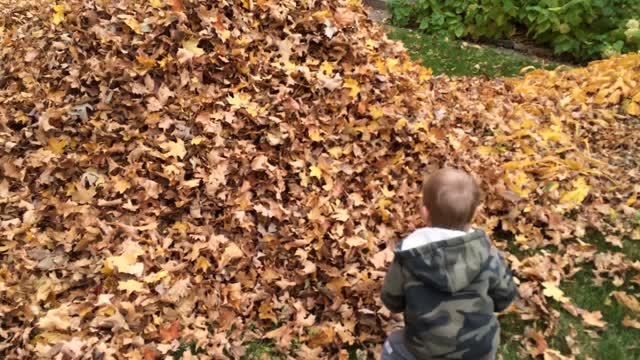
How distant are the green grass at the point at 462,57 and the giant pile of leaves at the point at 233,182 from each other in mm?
2961

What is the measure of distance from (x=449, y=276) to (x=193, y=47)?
2825mm

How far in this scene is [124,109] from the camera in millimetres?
4418

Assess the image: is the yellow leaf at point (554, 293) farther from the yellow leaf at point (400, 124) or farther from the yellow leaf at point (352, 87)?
the yellow leaf at point (352, 87)

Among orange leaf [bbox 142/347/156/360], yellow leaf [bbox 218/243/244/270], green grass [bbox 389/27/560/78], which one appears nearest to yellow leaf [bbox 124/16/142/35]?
yellow leaf [bbox 218/243/244/270]

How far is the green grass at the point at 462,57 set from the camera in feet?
27.1

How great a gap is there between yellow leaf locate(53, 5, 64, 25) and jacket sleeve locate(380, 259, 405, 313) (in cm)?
363

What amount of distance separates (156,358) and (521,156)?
11.1 feet

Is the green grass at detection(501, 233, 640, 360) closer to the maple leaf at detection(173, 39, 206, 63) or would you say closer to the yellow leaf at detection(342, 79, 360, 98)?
the yellow leaf at detection(342, 79, 360, 98)

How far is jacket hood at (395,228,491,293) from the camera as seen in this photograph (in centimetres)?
258

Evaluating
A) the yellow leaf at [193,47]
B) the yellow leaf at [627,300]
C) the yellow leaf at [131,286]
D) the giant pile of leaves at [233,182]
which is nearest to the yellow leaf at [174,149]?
the giant pile of leaves at [233,182]

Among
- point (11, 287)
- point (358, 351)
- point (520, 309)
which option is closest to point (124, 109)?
point (11, 287)

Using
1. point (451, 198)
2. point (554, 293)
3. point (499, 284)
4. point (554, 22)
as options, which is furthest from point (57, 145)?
point (554, 22)

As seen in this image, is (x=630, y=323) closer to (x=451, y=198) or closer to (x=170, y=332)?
(x=451, y=198)

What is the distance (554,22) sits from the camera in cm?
859
